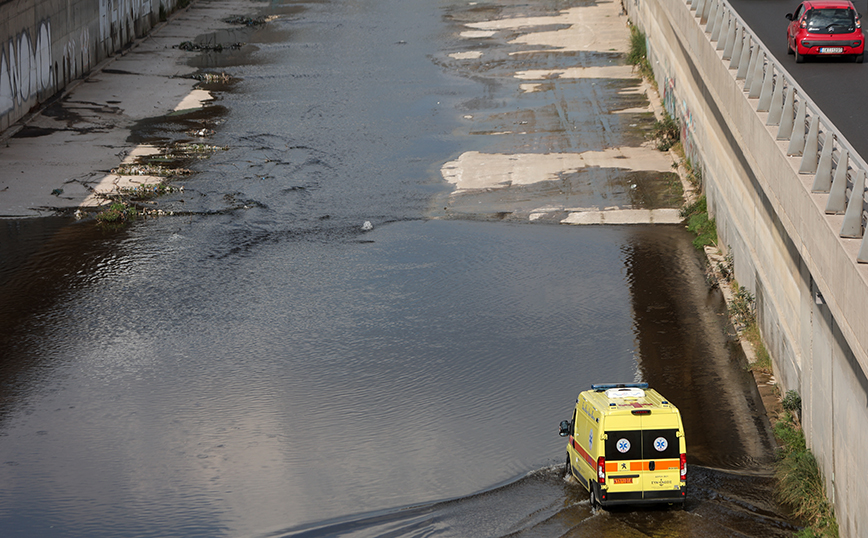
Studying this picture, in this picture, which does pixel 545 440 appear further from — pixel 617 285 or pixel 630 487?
pixel 617 285

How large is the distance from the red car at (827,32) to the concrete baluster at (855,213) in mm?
14511

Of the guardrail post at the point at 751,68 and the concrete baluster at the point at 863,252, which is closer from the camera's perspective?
the concrete baluster at the point at 863,252

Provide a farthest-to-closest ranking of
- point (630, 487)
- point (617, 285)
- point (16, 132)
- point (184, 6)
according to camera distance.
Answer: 1. point (184, 6)
2. point (16, 132)
3. point (617, 285)
4. point (630, 487)

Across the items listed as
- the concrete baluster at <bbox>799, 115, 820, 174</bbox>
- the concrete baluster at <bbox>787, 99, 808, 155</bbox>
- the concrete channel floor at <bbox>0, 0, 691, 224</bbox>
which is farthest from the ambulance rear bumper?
the concrete channel floor at <bbox>0, 0, 691, 224</bbox>

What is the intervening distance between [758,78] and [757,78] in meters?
0.02

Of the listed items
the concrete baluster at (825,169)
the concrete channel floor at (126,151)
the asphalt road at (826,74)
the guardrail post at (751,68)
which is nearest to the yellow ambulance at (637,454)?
the concrete baluster at (825,169)

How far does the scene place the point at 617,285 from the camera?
24.4m

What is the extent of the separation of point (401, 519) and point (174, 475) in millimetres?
3992

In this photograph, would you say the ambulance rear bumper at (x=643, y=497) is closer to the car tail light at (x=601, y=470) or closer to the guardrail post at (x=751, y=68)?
the car tail light at (x=601, y=470)

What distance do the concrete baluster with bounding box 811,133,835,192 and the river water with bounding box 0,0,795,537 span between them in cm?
471

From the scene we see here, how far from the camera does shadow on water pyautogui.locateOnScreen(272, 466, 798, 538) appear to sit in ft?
46.7

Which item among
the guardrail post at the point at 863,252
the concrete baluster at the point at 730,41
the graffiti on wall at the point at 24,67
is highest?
the concrete baluster at the point at 730,41

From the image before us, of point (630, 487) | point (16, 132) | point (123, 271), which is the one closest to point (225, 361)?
point (123, 271)

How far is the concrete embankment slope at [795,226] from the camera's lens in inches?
508
